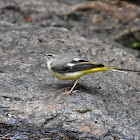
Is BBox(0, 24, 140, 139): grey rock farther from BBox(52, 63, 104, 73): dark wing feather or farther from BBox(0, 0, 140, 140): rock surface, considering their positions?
BBox(52, 63, 104, 73): dark wing feather

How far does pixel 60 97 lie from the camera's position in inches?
210

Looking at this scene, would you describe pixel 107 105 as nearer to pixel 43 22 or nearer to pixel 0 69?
pixel 0 69

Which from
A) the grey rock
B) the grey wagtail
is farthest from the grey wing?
the grey rock

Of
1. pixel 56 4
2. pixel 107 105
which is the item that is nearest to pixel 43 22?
pixel 56 4

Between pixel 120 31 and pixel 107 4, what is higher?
pixel 107 4

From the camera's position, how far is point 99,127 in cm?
480

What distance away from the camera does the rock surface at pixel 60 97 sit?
4723 millimetres

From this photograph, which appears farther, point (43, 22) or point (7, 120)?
point (43, 22)

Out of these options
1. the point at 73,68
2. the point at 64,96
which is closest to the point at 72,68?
the point at 73,68

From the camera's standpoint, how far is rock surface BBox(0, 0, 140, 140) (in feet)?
15.5

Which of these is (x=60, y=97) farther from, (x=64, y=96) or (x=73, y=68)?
(x=73, y=68)

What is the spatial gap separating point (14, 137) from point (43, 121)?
55cm

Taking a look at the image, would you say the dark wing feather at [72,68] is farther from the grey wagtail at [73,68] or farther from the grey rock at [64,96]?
the grey rock at [64,96]

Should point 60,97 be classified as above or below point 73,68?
below
